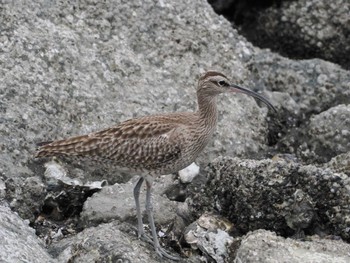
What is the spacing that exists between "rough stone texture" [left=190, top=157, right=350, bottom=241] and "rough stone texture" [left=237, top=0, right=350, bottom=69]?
134 inches

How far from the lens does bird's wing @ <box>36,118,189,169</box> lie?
300 inches

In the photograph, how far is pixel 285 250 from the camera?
6.91 meters

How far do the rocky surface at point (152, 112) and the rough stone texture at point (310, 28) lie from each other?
0.03m

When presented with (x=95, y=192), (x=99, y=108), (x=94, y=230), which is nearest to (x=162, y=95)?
(x=99, y=108)

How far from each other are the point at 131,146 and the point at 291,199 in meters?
1.36

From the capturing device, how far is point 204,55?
9.81m

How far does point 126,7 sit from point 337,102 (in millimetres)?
2450

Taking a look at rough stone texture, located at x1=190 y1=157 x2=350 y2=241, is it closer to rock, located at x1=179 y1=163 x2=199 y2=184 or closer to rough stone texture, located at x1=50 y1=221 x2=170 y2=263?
rough stone texture, located at x1=50 y1=221 x2=170 y2=263

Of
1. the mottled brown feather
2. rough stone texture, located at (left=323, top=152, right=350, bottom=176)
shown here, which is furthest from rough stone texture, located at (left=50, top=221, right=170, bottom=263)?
rough stone texture, located at (left=323, top=152, right=350, bottom=176)

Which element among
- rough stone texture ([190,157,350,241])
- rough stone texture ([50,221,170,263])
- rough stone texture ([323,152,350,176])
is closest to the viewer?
rough stone texture ([50,221,170,263])

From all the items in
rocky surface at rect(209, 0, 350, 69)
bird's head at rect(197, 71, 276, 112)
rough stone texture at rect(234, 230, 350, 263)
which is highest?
rocky surface at rect(209, 0, 350, 69)

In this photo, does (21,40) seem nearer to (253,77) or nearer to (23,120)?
(23,120)

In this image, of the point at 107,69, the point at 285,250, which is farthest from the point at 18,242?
the point at 107,69

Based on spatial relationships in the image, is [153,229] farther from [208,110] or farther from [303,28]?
[303,28]
